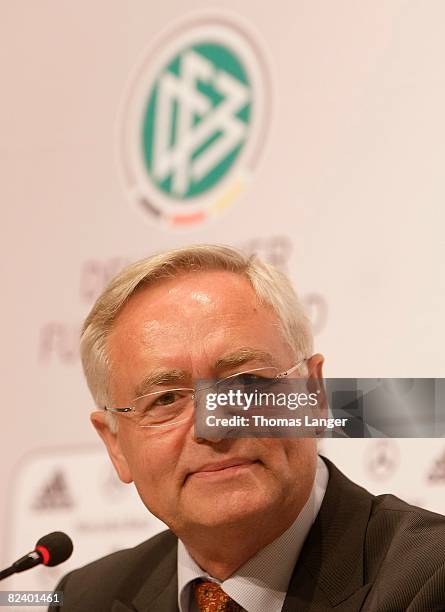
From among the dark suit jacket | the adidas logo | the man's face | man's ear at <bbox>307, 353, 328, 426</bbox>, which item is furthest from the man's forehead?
the adidas logo

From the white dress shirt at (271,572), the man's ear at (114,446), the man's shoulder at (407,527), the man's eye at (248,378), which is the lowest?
the white dress shirt at (271,572)

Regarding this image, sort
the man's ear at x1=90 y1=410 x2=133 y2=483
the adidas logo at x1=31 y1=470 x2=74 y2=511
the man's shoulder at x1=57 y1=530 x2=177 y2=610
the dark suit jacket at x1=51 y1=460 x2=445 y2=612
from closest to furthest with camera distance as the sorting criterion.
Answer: the dark suit jacket at x1=51 y1=460 x2=445 y2=612 → the man's ear at x1=90 y1=410 x2=133 y2=483 → the man's shoulder at x1=57 y1=530 x2=177 y2=610 → the adidas logo at x1=31 y1=470 x2=74 y2=511

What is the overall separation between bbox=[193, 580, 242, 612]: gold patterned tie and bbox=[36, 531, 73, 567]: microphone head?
10.3 inches

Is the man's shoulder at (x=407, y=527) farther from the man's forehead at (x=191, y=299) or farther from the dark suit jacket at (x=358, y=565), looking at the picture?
the man's forehead at (x=191, y=299)

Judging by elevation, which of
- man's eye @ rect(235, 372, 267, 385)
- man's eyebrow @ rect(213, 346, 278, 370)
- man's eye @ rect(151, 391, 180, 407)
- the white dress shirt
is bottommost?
the white dress shirt

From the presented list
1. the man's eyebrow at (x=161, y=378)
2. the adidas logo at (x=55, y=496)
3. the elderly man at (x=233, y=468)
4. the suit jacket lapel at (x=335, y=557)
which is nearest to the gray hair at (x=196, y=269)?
the elderly man at (x=233, y=468)

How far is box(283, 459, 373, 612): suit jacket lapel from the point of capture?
1327mm

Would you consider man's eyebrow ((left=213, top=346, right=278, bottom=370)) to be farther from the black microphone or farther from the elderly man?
the black microphone

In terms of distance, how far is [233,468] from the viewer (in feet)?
4.32

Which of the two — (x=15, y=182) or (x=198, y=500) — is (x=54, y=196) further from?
(x=198, y=500)

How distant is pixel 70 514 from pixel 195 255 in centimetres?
87

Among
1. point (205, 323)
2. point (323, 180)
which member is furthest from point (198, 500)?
point (323, 180)

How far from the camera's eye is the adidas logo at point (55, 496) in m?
2.10

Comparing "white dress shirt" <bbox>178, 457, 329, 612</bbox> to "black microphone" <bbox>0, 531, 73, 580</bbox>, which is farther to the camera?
"black microphone" <bbox>0, 531, 73, 580</bbox>
